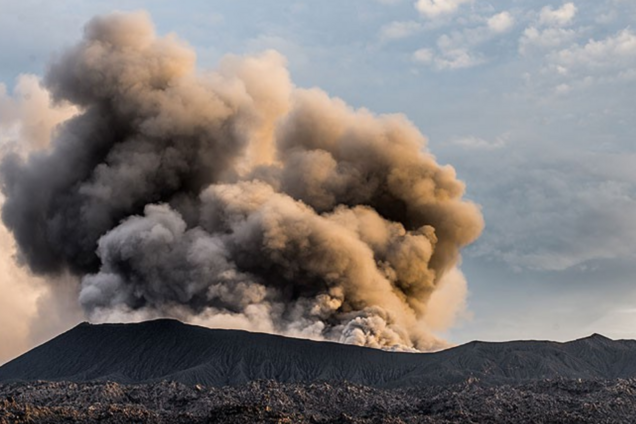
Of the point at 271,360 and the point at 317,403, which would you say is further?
the point at 271,360

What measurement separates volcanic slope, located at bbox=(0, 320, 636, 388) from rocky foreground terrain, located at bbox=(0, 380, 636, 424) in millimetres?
7172

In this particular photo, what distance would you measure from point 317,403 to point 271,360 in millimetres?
19284

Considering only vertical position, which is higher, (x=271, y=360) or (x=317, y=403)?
(x=271, y=360)

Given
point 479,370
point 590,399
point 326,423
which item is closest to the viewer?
point 326,423

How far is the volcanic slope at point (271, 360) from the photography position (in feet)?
358

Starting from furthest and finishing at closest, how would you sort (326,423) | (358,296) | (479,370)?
1. (358,296)
2. (479,370)
3. (326,423)

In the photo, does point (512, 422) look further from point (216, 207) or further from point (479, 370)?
point (216, 207)

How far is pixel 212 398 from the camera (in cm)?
9550

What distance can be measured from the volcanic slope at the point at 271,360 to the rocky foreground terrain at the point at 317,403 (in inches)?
282

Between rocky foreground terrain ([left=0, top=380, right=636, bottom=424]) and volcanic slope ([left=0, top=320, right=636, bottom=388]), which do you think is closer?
rocky foreground terrain ([left=0, top=380, right=636, bottom=424])

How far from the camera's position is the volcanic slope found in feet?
358

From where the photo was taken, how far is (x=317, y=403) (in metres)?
94.2

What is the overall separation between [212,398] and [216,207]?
40593mm

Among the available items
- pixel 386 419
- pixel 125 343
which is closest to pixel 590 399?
pixel 386 419
